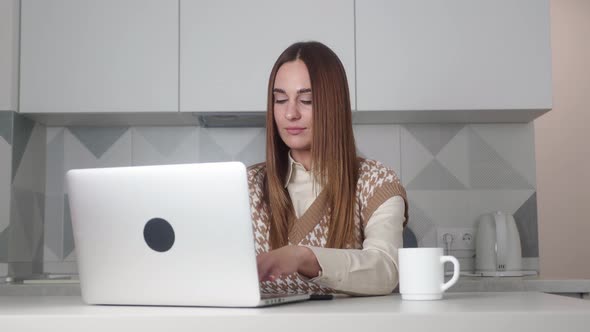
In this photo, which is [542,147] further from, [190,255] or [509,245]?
[190,255]

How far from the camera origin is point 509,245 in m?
2.72

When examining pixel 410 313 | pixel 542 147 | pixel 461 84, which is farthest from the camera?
pixel 542 147

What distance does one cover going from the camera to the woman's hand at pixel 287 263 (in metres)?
1.14

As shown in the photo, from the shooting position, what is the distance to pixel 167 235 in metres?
0.99

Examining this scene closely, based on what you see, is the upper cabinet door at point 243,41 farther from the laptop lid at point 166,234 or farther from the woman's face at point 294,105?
the laptop lid at point 166,234

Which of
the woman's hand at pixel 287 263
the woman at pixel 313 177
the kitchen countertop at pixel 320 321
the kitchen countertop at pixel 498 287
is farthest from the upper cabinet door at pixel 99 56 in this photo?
the kitchen countertop at pixel 320 321

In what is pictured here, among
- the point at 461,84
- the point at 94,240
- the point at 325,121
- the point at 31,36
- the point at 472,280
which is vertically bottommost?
the point at 472,280

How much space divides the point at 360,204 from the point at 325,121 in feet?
0.64

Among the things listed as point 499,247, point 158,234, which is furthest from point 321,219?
point 499,247

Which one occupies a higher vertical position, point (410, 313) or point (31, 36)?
point (31, 36)

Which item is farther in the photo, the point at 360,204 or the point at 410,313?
Answer: the point at 360,204

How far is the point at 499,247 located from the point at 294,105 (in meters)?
1.30

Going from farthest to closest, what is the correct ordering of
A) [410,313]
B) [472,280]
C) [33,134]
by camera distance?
[33,134] < [472,280] < [410,313]

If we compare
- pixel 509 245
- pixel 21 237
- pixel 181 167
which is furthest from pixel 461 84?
pixel 181 167
